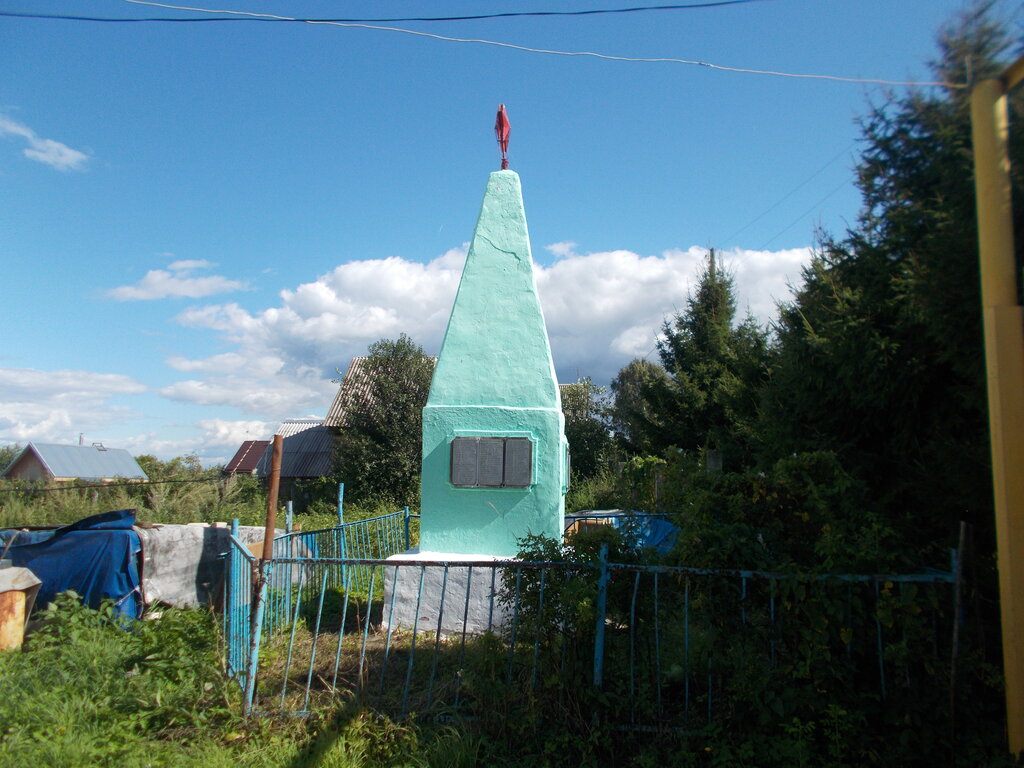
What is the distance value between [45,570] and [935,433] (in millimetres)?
8810

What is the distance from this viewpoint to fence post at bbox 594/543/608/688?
4.07m

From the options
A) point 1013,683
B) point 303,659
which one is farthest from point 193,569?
point 1013,683

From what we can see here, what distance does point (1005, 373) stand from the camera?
3.06 m

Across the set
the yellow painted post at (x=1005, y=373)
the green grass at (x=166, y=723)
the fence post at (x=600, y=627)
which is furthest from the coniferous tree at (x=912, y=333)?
the green grass at (x=166, y=723)

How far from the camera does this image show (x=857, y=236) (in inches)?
182

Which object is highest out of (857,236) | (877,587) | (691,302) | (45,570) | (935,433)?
(691,302)

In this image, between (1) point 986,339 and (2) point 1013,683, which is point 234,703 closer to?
(2) point 1013,683

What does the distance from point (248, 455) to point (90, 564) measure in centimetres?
3023

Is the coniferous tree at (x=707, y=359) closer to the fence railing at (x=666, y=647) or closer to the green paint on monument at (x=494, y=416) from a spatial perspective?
the green paint on monument at (x=494, y=416)

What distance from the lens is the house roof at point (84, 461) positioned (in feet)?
74.2

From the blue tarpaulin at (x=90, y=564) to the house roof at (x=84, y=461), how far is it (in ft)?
52.8

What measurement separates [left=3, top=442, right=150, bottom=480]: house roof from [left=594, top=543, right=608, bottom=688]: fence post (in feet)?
72.8

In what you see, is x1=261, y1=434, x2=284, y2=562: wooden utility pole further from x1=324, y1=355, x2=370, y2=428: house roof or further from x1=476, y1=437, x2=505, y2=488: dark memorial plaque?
x1=324, y1=355, x2=370, y2=428: house roof

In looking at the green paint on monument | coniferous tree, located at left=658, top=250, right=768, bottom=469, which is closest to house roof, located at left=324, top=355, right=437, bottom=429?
coniferous tree, located at left=658, top=250, right=768, bottom=469
